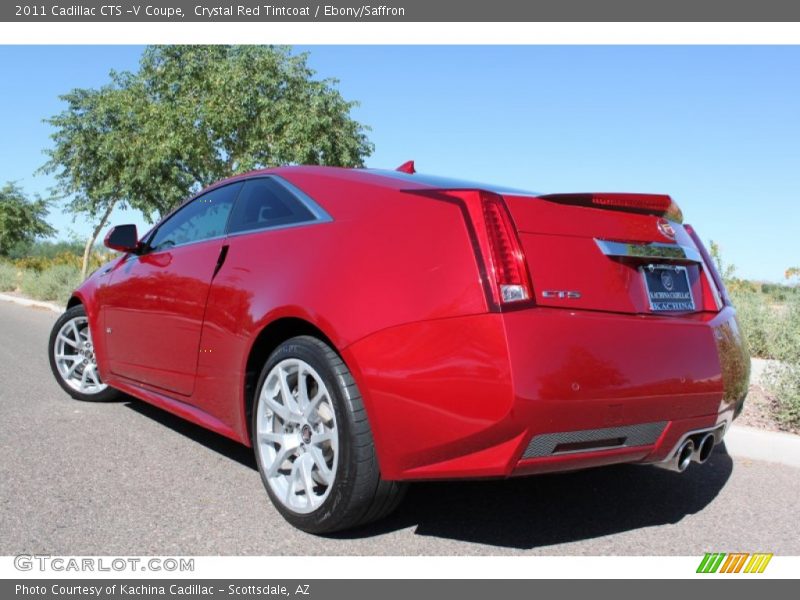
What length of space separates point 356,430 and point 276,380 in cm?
65

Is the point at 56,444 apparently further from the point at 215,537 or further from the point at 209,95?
the point at 209,95

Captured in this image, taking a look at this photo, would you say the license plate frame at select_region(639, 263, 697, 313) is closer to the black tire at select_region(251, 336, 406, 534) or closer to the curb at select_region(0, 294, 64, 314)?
the black tire at select_region(251, 336, 406, 534)

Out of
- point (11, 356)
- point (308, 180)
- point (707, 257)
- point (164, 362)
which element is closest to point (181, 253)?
point (164, 362)

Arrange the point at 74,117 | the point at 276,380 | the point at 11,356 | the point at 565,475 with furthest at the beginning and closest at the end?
the point at 74,117 < the point at 11,356 < the point at 565,475 < the point at 276,380

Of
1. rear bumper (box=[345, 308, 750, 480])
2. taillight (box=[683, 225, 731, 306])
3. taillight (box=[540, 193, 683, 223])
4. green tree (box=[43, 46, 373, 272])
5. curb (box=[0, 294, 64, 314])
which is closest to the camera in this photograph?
rear bumper (box=[345, 308, 750, 480])

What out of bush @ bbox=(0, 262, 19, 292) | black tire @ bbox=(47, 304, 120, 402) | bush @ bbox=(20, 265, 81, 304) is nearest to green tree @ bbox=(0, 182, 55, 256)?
bush @ bbox=(0, 262, 19, 292)

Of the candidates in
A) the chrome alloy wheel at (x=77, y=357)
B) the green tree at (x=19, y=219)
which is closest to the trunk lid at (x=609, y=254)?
the chrome alloy wheel at (x=77, y=357)

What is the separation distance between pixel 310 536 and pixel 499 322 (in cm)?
131

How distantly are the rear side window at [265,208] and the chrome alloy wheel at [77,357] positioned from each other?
2.31 meters

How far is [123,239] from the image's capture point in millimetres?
4902

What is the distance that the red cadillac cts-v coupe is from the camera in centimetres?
250

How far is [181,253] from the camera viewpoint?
4.25 meters

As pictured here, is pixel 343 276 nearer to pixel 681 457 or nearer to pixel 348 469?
pixel 348 469

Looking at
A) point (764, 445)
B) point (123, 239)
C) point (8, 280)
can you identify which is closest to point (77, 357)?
point (123, 239)
